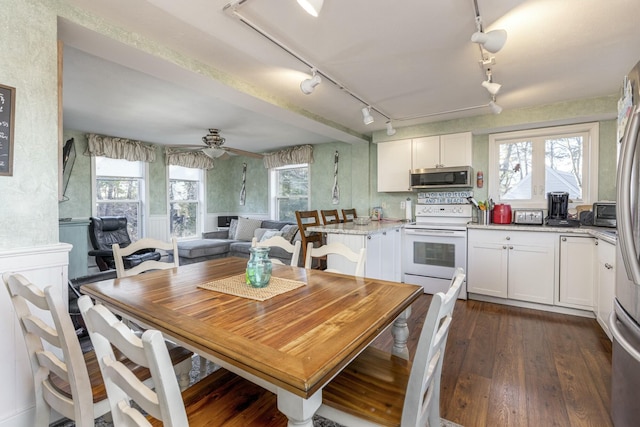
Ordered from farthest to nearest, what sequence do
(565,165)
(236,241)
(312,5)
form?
(236,241) → (565,165) → (312,5)

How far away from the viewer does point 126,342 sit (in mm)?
695

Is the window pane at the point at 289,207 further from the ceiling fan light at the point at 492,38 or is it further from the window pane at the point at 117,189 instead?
the ceiling fan light at the point at 492,38

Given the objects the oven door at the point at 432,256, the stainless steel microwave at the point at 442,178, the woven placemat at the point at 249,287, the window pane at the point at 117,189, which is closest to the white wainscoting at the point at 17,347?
the woven placemat at the point at 249,287

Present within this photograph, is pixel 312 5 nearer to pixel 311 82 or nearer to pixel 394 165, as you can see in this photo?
pixel 311 82

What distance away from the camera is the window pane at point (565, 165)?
11.8 ft

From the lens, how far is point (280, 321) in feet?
3.59

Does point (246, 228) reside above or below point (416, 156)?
below

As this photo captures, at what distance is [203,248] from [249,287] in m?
4.12

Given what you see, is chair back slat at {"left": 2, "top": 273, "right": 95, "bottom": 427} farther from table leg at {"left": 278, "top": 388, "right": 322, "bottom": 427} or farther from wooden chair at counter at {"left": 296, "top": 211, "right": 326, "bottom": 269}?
wooden chair at counter at {"left": 296, "top": 211, "right": 326, "bottom": 269}

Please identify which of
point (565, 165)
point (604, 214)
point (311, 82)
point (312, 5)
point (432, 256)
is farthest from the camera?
point (432, 256)

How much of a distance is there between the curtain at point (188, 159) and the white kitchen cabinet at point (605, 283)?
6.07m

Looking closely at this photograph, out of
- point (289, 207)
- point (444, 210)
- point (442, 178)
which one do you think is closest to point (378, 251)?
→ point (444, 210)

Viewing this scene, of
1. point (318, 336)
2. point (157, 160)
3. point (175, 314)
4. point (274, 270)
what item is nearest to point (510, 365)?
point (274, 270)

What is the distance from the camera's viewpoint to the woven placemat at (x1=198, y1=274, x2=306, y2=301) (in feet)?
4.59
